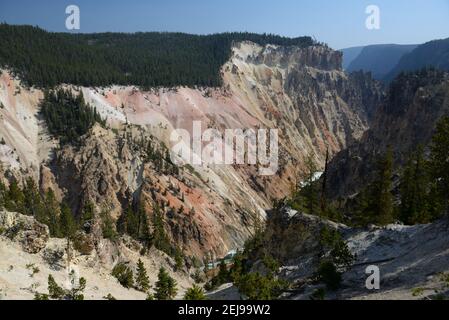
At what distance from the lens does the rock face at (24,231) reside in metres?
43.8

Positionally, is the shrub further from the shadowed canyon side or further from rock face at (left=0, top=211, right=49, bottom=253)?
the shadowed canyon side

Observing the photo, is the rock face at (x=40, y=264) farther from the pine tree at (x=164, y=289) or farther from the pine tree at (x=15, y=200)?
the pine tree at (x=15, y=200)

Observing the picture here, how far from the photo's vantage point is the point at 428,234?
36.1 meters

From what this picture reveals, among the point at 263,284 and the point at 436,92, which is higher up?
the point at 436,92

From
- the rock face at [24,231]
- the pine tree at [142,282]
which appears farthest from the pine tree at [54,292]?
the pine tree at [142,282]

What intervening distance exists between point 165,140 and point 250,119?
47006mm

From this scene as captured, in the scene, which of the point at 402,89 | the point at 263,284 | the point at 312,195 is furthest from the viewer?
the point at 402,89

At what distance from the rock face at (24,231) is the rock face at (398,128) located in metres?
73.8

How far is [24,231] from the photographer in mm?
44344

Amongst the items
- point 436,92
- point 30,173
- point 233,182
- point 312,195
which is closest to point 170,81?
point 233,182

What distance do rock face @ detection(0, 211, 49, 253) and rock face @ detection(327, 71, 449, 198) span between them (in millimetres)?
73787

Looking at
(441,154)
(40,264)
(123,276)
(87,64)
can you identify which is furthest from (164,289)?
(87,64)

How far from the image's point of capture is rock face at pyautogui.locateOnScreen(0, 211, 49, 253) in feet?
144

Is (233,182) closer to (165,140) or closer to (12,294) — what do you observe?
(165,140)
